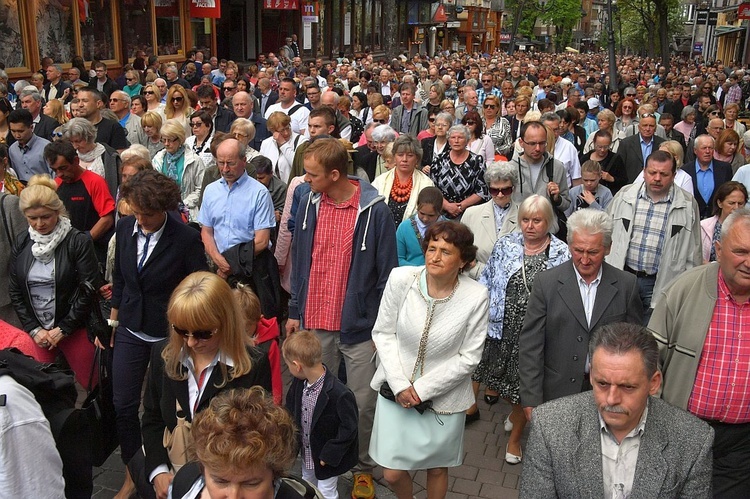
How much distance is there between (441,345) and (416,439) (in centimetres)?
53

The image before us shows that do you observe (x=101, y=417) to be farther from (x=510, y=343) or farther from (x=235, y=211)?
(x=510, y=343)

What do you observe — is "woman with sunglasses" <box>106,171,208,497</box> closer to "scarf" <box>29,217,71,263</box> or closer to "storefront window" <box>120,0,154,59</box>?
"scarf" <box>29,217,71,263</box>

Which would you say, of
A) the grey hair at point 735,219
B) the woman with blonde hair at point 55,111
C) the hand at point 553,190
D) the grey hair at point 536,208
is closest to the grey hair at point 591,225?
the grey hair at point 536,208

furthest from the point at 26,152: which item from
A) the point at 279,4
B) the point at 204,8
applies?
the point at 279,4

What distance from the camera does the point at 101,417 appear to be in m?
4.56

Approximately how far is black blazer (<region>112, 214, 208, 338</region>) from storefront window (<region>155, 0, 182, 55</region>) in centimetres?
2141

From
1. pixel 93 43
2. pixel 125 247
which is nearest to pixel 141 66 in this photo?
pixel 93 43

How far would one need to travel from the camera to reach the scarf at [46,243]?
4.93m

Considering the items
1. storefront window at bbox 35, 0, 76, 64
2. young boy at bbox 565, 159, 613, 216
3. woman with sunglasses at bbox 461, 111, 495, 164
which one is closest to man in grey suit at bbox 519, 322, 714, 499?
young boy at bbox 565, 159, 613, 216

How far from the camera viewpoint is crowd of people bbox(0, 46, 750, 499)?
9.41ft

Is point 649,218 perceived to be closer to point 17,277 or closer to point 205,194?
point 205,194

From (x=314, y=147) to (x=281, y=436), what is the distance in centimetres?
250

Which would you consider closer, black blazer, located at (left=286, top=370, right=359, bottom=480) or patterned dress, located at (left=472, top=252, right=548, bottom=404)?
black blazer, located at (left=286, top=370, right=359, bottom=480)

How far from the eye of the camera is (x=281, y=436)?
271cm
